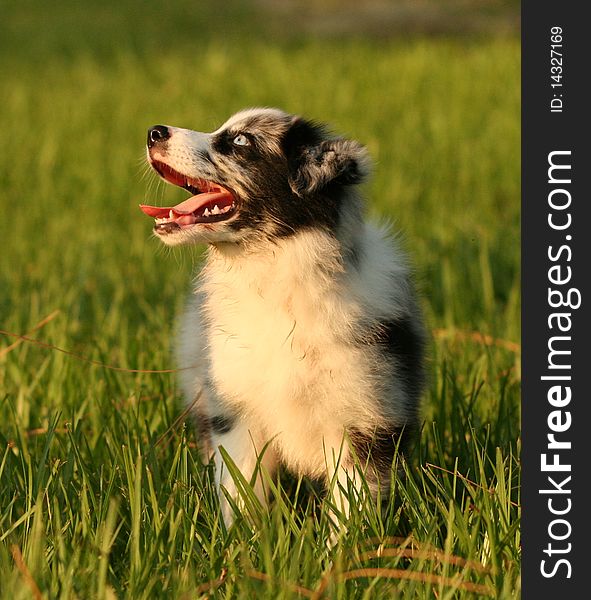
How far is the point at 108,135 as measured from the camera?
1144 cm

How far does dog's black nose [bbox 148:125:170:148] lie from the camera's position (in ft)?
11.3

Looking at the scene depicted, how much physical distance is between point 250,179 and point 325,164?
266 mm

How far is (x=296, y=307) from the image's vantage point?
3.39m

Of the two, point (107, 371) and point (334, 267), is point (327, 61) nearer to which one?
point (107, 371)

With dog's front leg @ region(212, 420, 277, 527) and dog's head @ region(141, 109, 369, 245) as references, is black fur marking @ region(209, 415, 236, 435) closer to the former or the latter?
dog's front leg @ region(212, 420, 277, 527)

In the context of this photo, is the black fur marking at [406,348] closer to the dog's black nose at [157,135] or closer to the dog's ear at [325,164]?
the dog's ear at [325,164]

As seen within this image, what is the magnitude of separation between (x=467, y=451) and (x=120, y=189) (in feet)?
21.4

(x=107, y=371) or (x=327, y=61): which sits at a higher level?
(x=327, y=61)

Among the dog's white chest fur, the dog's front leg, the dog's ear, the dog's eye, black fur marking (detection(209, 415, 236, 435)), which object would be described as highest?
the dog's eye

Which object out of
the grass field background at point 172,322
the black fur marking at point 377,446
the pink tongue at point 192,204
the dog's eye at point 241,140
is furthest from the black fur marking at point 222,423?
the dog's eye at point 241,140

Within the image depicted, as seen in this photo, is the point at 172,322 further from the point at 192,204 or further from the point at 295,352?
the point at 295,352

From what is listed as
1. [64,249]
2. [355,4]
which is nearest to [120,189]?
[64,249]

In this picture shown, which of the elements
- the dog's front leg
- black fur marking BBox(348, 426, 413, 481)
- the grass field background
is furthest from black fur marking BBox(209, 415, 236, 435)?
black fur marking BBox(348, 426, 413, 481)

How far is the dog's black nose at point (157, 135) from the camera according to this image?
3436 millimetres
